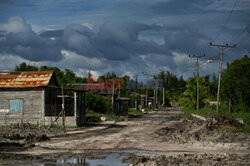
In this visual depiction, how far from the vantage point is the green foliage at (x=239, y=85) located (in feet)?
141

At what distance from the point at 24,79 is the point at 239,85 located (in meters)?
27.9

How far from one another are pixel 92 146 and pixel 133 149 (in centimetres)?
212

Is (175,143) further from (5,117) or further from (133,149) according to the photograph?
(5,117)

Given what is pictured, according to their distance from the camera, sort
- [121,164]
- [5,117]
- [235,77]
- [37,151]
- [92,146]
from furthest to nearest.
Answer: [235,77]
[5,117]
[92,146]
[37,151]
[121,164]

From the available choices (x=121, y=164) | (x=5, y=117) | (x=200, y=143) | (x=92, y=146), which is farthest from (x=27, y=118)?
(x=121, y=164)

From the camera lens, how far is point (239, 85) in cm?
4384

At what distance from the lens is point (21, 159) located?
1239 centimetres

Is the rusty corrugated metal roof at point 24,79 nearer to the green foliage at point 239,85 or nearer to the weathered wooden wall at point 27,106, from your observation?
the weathered wooden wall at point 27,106

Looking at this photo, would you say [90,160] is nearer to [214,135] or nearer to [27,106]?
[214,135]

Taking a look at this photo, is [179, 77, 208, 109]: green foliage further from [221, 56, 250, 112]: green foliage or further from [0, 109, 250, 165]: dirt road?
[0, 109, 250, 165]: dirt road

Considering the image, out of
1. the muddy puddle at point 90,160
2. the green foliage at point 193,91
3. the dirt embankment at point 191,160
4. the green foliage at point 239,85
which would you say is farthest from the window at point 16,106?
the green foliage at point 193,91

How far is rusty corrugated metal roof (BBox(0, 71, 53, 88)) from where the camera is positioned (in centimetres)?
2911

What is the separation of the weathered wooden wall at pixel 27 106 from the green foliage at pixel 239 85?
2681 cm

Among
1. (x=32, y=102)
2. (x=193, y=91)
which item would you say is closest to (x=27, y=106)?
(x=32, y=102)
